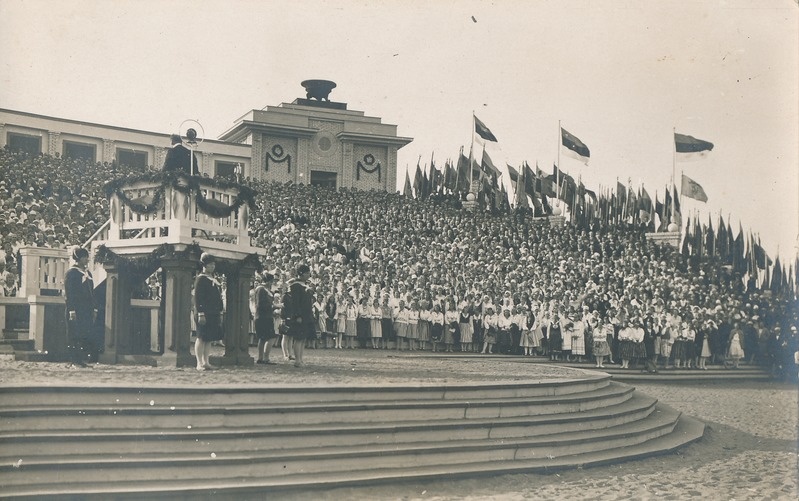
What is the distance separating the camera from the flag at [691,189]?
1101 inches

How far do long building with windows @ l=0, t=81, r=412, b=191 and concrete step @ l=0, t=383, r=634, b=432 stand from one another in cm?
2894

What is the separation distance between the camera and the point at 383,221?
94.6ft

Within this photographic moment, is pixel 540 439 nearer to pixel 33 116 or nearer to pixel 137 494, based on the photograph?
pixel 137 494

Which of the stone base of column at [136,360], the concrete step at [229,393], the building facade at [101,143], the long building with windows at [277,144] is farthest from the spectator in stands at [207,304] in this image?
the long building with windows at [277,144]

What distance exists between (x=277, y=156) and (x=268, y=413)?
33.7 metres

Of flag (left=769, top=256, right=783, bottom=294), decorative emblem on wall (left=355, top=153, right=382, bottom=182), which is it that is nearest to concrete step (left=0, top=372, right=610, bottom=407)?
flag (left=769, top=256, right=783, bottom=294)

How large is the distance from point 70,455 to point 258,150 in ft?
112

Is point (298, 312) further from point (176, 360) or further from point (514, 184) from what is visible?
point (514, 184)

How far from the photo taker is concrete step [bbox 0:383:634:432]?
7621 millimetres

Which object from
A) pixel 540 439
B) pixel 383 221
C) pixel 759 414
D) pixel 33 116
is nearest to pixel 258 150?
pixel 33 116

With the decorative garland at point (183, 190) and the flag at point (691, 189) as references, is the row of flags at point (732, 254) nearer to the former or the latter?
the flag at point (691, 189)

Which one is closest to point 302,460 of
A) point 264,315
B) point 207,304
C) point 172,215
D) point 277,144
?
point 207,304

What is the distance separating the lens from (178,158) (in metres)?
11.8

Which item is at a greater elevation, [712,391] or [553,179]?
[553,179]
